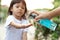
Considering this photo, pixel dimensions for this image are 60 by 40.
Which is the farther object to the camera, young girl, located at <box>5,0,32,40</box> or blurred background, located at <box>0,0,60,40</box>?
blurred background, located at <box>0,0,60,40</box>

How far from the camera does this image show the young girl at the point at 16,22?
858 mm

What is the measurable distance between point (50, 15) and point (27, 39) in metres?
0.21

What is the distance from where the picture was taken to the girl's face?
862mm

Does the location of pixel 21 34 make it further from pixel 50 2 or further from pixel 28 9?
pixel 50 2

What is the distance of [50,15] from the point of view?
0.82 m

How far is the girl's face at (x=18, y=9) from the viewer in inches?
33.9

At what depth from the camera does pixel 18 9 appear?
86cm

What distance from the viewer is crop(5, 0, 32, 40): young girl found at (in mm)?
858

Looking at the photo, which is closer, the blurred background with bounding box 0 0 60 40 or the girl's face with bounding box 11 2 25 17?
the girl's face with bounding box 11 2 25 17

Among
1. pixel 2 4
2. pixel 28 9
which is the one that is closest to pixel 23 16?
pixel 28 9

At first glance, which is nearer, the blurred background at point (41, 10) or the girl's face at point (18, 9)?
the girl's face at point (18, 9)

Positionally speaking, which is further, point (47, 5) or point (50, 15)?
point (47, 5)

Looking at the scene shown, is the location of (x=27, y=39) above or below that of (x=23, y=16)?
below

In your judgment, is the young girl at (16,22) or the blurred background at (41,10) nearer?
the young girl at (16,22)
